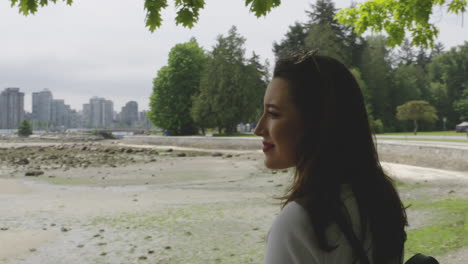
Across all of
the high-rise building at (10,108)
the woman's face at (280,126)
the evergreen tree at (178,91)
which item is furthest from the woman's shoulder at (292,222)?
the high-rise building at (10,108)

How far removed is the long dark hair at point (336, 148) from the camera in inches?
42.5

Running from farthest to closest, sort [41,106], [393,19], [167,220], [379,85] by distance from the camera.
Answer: [41,106] < [379,85] < [167,220] < [393,19]

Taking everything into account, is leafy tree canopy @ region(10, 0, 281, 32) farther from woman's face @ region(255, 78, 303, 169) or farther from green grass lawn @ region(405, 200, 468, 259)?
green grass lawn @ region(405, 200, 468, 259)

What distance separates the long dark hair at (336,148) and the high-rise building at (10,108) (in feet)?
635

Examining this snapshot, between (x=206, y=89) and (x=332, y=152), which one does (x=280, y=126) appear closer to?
(x=332, y=152)

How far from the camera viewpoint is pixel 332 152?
43.5 inches

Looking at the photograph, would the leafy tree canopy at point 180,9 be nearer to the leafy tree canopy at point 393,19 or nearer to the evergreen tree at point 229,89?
the leafy tree canopy at point 393,19

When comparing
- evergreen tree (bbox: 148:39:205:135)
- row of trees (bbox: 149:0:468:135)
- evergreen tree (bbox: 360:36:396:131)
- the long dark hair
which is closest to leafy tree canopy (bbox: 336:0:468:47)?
the long dark hair

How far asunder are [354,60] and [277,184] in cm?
4591

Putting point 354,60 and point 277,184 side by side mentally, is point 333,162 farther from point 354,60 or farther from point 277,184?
point 354,60

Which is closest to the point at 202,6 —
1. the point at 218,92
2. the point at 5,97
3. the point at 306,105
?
the point at 306,105

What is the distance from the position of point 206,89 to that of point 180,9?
1834 inches

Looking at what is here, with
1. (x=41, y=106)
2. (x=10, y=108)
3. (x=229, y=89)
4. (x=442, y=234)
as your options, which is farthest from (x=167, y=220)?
(x=41, y=106)

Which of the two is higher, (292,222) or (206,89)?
(206,89)
